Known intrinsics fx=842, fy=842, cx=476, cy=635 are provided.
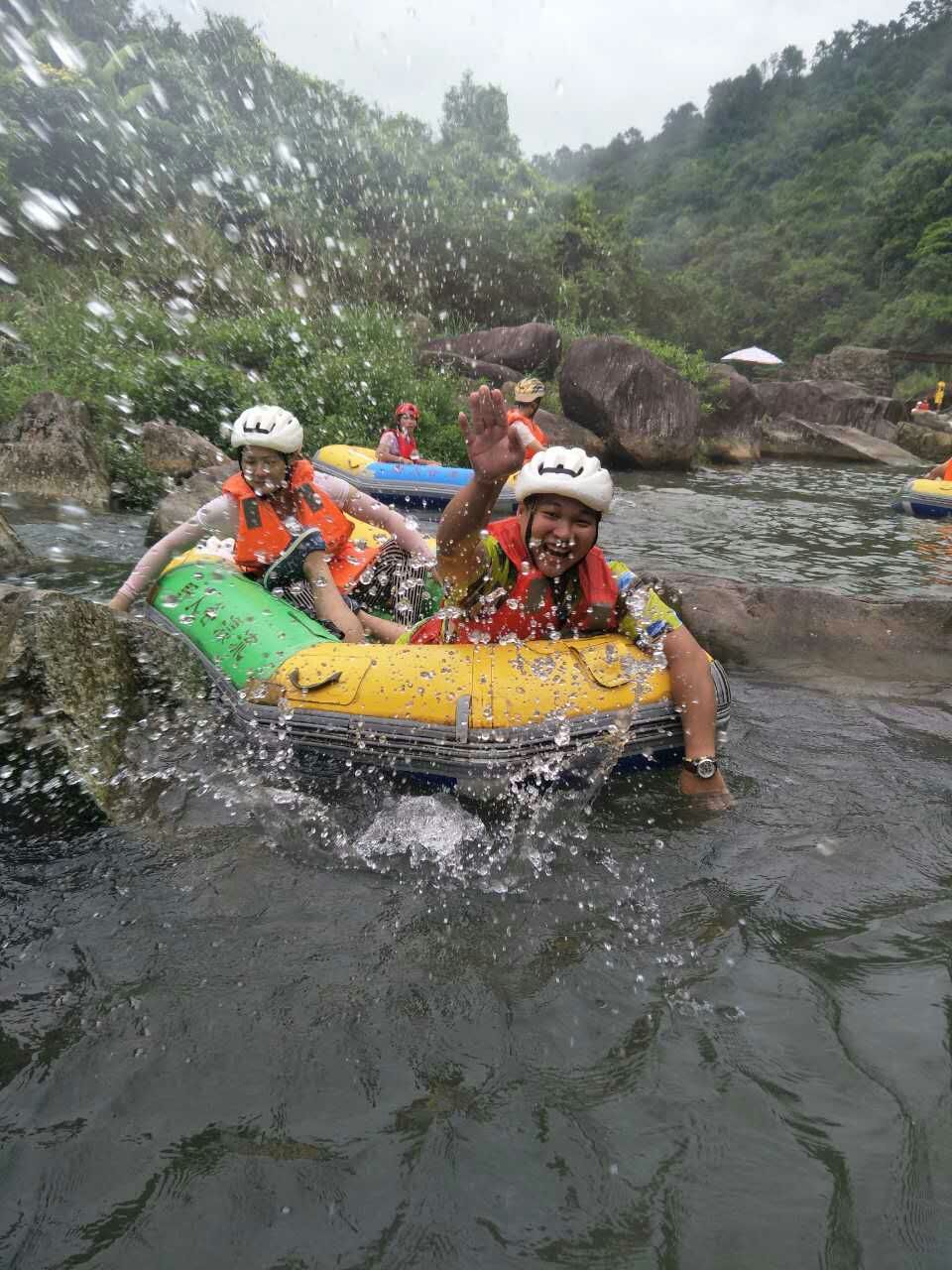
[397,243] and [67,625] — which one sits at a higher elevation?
[397,243]

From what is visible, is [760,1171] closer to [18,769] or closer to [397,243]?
[18,769]

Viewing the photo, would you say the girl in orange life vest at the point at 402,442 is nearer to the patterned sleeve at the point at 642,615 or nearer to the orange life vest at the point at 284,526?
the orange life vest at the point at 284,526

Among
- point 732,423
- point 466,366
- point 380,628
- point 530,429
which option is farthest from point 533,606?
point 732,423

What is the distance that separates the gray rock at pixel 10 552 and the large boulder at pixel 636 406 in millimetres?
12889

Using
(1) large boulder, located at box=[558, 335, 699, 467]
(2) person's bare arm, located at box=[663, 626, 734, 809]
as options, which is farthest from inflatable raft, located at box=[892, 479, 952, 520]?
(2) person's bare arm, located at box=[663, 626, 734, 809]

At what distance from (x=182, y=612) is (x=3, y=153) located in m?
24.4

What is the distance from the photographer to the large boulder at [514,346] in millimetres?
20453

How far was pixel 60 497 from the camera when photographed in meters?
10.3

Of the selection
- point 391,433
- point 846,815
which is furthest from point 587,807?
point 391,433

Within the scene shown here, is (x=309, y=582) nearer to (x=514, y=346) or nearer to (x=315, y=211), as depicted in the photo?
(x=514, y=346)

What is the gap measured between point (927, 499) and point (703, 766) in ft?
33.7

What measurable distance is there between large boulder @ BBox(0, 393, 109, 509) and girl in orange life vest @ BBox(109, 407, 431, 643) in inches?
241

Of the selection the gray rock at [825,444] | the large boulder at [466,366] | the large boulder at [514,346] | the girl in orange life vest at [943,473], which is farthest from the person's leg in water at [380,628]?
the gray rock at [825,444]

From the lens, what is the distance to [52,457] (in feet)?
34.2
